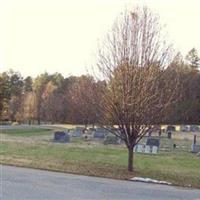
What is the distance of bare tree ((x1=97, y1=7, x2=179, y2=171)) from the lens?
584 inches

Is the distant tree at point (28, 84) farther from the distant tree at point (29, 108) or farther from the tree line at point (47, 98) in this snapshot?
the distant tree at point (29, 108)

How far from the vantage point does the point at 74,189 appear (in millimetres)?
10727

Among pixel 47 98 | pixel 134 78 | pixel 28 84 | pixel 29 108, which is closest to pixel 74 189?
pixel 134 78

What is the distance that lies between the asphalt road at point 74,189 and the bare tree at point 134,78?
106 inches

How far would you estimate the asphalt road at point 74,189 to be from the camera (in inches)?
386

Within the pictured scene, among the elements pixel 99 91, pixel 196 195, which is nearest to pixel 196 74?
pixel 99 91

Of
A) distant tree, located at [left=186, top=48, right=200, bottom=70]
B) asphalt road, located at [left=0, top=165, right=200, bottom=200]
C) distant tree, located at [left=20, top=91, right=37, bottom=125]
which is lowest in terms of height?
asphalt road, located at [left=0, top=165, right=200, bottom=200]

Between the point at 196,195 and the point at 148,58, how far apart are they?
17.8 ft

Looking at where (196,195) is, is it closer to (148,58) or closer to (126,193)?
(126,193)

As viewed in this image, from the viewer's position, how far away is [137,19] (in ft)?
50.5

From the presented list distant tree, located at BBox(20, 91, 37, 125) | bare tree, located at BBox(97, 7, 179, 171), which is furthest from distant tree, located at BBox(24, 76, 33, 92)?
bare tree, located at BBox(97, 7, 179, 171)

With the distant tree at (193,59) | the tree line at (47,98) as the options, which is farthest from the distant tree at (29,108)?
the distant tree at (193,59)

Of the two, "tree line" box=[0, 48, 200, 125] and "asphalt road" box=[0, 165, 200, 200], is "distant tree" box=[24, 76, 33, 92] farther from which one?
"asphalt road" box=[0, 165, 200, 200]

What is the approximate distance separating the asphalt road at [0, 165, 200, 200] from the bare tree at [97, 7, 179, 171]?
2.70 m
